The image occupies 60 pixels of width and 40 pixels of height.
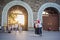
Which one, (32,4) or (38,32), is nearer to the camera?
(38,32)

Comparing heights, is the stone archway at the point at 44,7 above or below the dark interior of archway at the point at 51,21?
above

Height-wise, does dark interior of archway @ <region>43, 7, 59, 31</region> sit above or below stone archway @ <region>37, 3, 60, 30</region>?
below

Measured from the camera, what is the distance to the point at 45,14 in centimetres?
3588

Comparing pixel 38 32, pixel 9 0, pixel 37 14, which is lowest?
pixel 38 32

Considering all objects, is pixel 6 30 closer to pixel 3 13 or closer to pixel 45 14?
pixel 3 13

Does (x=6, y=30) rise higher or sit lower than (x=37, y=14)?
lower

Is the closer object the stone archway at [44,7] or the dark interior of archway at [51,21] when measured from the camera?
the stone archway at [44,7]

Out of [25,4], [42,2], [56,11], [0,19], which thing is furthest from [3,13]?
[56,11]

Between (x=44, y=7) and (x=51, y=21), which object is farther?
(x=51, y=21)

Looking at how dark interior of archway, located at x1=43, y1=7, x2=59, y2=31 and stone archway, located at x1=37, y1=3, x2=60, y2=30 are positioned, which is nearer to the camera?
stone archway, located at x1=37, y1=3, x2=60, y2=30

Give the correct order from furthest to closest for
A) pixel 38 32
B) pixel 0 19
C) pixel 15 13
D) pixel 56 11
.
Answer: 1. pixel 15 13
2. pixel 56 11
3. pixel 0 19
4. pixel 38 32

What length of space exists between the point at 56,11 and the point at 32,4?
4304 millimetres

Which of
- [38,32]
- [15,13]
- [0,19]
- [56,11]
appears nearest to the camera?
[38,32]

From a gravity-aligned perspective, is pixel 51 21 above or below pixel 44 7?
below
